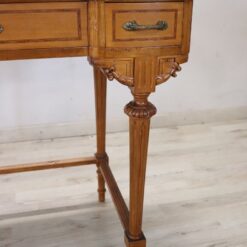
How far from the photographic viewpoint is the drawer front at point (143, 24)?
76 cm

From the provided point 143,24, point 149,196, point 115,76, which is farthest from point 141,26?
point 149,196

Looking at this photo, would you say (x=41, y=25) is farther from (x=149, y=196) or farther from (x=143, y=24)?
(x=149, y=196)

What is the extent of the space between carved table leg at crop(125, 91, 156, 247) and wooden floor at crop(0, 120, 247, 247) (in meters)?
0.22

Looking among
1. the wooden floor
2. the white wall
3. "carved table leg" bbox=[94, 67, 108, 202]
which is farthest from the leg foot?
the white wall

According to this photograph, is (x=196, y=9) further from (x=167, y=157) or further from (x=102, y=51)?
(x=102, y=51)

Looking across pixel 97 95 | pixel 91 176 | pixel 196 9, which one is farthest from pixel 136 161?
pixel 196 9

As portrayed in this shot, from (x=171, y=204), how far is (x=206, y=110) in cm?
85

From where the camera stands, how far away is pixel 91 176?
154cm

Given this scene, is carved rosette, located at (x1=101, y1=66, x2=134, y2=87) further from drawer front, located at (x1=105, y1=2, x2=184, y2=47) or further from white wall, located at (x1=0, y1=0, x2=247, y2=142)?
white wall, located at (x1=0, y1=0, x2=247, y2=142)

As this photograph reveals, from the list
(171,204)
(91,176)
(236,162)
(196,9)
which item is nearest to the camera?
(171,204)

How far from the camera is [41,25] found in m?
0.74

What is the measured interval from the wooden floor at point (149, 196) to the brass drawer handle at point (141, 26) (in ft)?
2.28

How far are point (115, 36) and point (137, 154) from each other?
28 cm

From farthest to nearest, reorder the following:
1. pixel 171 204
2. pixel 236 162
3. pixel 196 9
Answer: pixel 196 9, pixel 236 162, pixel 171 204
